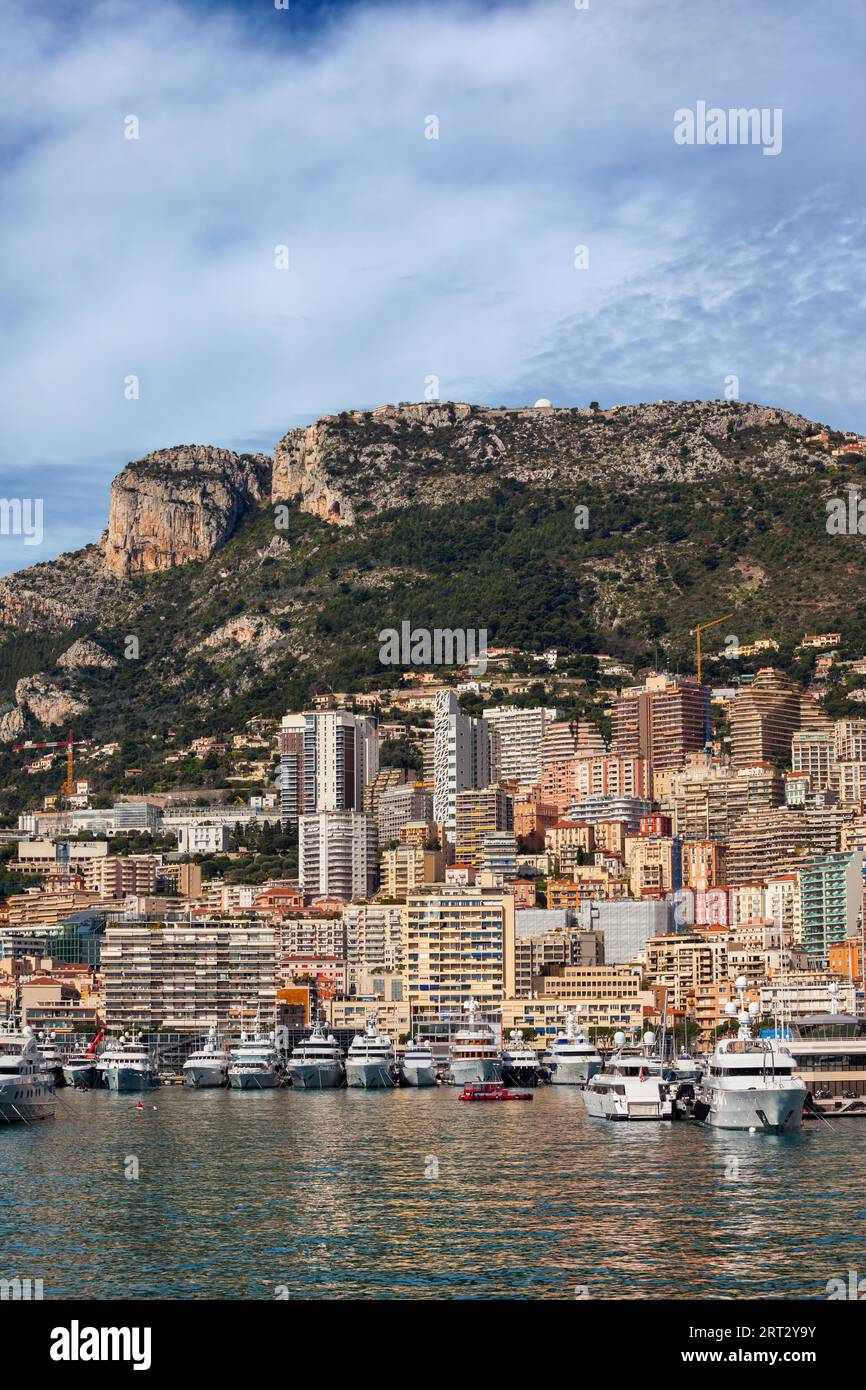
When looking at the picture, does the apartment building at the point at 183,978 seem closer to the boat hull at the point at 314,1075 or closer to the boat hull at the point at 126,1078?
the boat hull at the point at 314,1075

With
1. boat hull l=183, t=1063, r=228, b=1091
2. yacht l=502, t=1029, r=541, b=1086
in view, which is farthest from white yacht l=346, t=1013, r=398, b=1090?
boat hull l=183, t=1063, r=228, b=1091

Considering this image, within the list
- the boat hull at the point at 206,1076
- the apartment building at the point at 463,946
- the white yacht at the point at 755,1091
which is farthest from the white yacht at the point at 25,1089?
the apartment building at the point at 463,946

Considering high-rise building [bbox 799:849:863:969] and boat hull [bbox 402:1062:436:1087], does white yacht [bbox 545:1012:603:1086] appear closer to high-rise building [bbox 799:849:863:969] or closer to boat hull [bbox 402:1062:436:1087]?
boat hull [bbox 402:1062:436:1087]

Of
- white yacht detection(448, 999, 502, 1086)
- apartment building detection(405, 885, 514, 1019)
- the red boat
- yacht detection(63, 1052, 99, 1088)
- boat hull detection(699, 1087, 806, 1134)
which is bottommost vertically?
yacht detection(63, 1052, 99, 1088)

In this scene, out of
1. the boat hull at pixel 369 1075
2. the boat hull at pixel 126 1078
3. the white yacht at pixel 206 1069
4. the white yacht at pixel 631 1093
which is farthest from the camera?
the white yacht at pixel 206 1069

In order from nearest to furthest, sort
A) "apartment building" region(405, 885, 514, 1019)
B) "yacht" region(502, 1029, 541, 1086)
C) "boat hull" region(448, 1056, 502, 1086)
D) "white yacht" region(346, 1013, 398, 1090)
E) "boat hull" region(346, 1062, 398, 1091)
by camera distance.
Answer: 1. "boat hull" region(448, 1056, 502, 1086)
2. "boat hull" region(346, 1062, 398, 1091)
3. "white yacht" region(346, 1013, 398, 1090)
4. "yacht" region(502, 1029, 541, 1086)
5. "apartment building" region(405, 885, 514, 1019)
